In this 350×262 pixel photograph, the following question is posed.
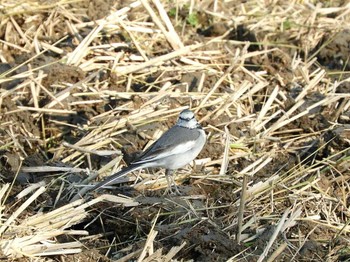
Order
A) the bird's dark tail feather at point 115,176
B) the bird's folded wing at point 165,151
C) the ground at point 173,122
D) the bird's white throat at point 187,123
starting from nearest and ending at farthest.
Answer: the ground at point 173,122, the bird's dark tail feather at point 115,176, the bird's folded wing at point 165,151, the bird's white throat at point 187,123

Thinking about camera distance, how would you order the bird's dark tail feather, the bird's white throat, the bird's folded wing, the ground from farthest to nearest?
the bird's white throat
the bird's folded wing
the bird's dark tail feather
the ground

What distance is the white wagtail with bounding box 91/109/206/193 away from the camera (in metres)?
6.82

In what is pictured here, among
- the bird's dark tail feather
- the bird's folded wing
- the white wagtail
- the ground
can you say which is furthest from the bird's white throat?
the bird's dark tail feather

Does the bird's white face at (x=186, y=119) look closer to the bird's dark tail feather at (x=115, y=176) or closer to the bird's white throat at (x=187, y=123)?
the bird's white throat at (x=187, y=123)

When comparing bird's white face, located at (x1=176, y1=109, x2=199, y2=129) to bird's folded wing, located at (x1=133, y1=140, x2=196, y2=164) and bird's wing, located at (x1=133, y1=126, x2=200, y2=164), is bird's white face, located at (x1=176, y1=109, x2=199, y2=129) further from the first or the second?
bird's folded wing, located at (x1=133, y1=140, x2=196, y2=164)

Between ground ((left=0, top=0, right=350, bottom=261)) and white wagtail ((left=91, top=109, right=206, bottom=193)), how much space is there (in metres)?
0.24

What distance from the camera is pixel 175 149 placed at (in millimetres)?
6980

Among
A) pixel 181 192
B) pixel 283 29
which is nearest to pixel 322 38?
pixel 283 29

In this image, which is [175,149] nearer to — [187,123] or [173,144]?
[173,144]

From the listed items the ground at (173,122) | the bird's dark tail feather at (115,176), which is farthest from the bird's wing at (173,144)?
the ground at (173,122)

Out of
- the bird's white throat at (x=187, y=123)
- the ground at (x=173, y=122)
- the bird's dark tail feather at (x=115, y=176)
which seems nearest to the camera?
the ground at (x=173, y=122)

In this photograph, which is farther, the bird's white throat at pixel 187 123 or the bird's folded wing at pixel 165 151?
the bird's white throat at pixel 187 123

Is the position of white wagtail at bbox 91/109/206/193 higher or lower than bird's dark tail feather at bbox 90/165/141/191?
lower

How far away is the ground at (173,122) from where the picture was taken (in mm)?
6094
